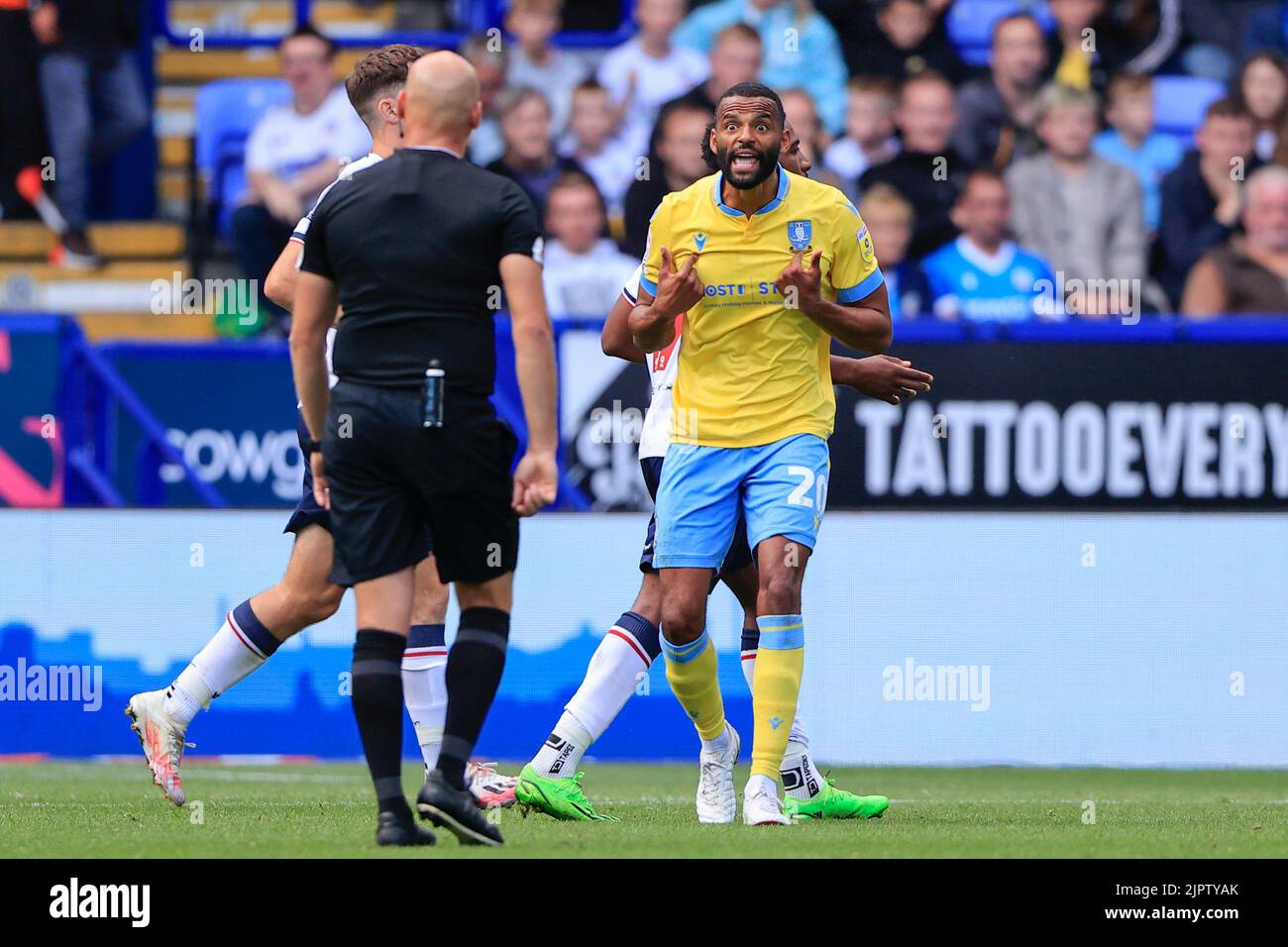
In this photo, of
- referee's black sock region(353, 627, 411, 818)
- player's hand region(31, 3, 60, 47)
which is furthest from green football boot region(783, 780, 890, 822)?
player's hand region(31, 3, 60, 47)

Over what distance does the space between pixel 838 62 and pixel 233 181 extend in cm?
419

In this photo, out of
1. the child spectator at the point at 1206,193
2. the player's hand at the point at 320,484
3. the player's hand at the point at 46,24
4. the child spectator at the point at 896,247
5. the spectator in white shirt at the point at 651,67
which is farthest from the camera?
the player's hand at the point at 46,24

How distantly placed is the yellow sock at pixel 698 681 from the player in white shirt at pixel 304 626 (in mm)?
810

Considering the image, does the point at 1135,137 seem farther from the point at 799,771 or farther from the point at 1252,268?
the point at 799,771

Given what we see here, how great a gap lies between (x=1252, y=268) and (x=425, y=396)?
8.61m

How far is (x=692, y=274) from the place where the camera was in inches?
273

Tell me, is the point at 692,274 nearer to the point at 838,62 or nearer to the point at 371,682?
the point at 371,682

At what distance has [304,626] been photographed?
767cm

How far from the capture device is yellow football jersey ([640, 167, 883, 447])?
23.5 feet

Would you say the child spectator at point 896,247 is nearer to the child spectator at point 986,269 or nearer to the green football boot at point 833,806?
the child spectator at point 986,269

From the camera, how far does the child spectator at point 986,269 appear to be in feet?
43.9

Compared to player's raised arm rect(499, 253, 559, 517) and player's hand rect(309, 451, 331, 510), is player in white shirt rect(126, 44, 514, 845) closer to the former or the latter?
player's hand rect(309, 451, 331, 510)

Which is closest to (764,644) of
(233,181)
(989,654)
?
(989,654)

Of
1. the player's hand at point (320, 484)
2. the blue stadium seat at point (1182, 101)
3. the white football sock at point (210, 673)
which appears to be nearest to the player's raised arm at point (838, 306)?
the player's hand at point (320, 484)
